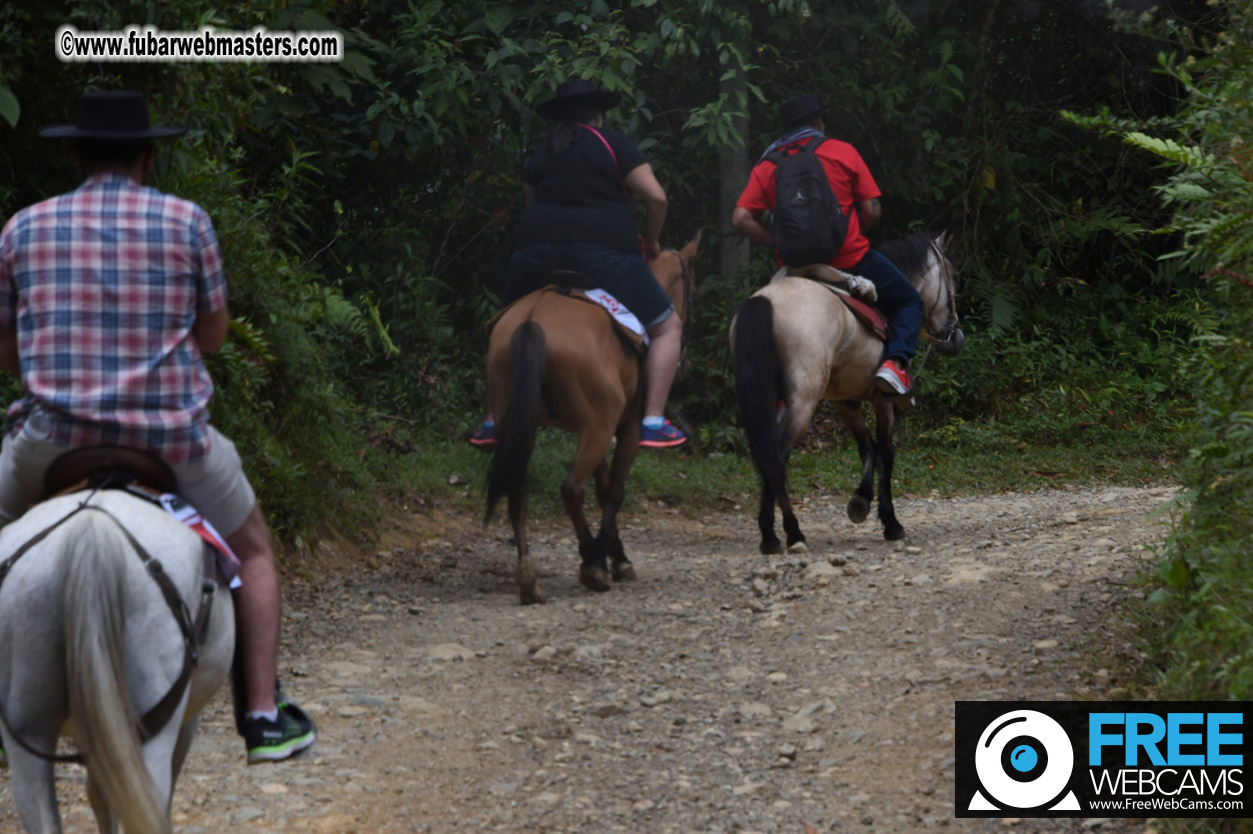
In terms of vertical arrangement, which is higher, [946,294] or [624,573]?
[946,294]

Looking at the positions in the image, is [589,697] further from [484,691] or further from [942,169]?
[942,169]

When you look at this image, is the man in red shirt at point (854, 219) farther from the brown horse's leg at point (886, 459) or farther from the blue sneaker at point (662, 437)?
the blue sneaker at point (662, 437)

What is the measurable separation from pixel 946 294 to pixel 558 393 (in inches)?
143

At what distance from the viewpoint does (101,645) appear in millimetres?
2781

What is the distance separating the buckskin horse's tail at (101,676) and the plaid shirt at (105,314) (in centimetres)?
34

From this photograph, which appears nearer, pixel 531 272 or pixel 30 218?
pixel 30 218

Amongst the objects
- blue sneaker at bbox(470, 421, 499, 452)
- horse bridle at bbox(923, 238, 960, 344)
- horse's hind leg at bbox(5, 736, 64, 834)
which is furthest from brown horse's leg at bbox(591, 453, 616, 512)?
horse's hind leg at bbox(5, 736, 64, 834)

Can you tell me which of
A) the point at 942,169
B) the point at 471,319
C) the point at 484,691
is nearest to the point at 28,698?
the point at 484,691

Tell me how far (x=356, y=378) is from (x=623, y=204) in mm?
5055

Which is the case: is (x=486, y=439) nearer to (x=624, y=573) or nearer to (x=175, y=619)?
(x=624, y=573)

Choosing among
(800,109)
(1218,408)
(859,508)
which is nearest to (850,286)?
(800,109)

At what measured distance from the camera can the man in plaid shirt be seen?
304 centimetres

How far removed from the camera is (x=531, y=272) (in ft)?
23.3

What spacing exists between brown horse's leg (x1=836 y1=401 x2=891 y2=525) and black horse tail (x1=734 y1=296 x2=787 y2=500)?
0.99 metres
